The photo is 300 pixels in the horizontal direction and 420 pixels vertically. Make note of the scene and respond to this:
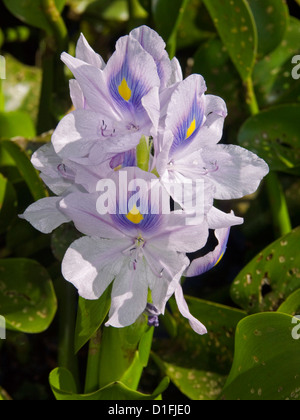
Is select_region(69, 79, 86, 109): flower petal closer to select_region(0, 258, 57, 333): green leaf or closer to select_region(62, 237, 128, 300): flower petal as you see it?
select_region(62, 237, 128, 300): flower petal

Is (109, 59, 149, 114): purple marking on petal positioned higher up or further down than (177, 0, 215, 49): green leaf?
higher up

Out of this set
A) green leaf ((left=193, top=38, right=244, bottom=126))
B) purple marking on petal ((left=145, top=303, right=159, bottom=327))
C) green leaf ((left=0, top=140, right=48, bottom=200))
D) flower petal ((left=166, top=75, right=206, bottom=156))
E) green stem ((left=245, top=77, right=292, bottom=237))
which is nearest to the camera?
flower petal ((left=166, top=75, right=206, bottom=156))

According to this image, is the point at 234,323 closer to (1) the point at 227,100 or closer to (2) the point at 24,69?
(1) the point at 227,100

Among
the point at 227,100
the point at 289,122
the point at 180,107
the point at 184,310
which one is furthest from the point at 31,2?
the point at 184,310

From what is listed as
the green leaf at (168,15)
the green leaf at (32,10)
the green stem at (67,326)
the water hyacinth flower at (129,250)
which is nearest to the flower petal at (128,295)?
the water hyacinth flower at (129,250)

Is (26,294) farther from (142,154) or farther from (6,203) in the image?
(142,154)

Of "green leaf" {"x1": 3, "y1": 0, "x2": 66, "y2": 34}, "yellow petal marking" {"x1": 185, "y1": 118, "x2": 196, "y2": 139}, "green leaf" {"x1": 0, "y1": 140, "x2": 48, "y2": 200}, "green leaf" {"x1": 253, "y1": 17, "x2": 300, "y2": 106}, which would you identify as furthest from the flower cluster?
"green leaf" {"x1": 253, "y1": 17, "x2": 300, "y2": 106}
